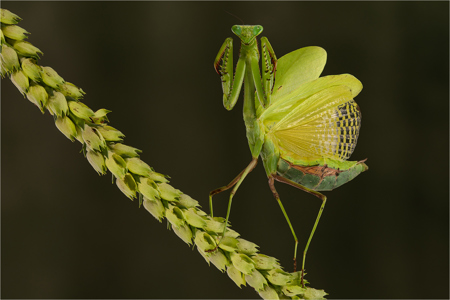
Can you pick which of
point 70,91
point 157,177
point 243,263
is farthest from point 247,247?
point 70,91

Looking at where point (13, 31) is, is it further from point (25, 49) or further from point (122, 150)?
point (122, 150)

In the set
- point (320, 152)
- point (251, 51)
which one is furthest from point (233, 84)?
point (320, 152)

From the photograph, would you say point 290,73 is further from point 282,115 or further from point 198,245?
point 198,245

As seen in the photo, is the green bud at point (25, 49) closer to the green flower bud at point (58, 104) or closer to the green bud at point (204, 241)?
the green flower bud at point (58, 104)

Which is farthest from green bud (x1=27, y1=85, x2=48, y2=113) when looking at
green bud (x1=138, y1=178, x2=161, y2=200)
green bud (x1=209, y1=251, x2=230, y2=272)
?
green bud (x1=209, y1=251, x2=230, y2=272)

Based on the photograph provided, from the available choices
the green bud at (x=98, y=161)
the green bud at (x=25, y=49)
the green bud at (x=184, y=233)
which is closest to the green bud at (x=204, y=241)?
the green bud at (x=184, y=233)
